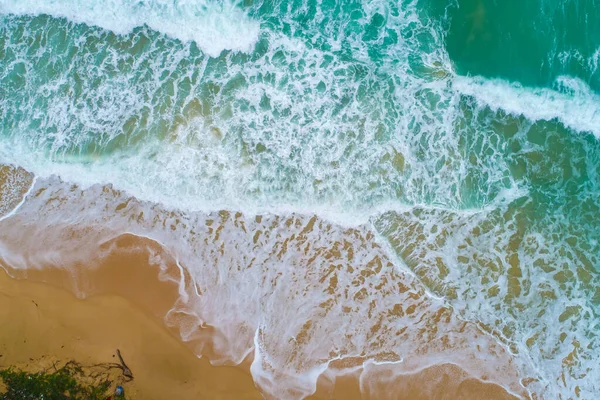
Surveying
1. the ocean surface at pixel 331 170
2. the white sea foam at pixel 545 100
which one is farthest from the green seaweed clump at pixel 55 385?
the white sea foam at pixel 545 100

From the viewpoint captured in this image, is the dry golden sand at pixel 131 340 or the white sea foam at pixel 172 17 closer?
the dry golden sand at pixel 131 340

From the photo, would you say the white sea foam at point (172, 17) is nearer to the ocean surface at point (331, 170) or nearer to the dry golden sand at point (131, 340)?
the ocean surface at point (331, 170)

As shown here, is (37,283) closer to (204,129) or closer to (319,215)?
(204,129)

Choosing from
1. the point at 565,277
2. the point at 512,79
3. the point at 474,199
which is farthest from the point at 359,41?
the point at 565,277

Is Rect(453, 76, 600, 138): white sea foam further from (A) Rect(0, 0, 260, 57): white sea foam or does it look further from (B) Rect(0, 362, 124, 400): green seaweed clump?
(B) Rect(0, 362, 124, 400): green seaweed clump

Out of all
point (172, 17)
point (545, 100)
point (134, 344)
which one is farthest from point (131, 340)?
point (545, 100)

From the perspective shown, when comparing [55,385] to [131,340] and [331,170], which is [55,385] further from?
[331,170]
